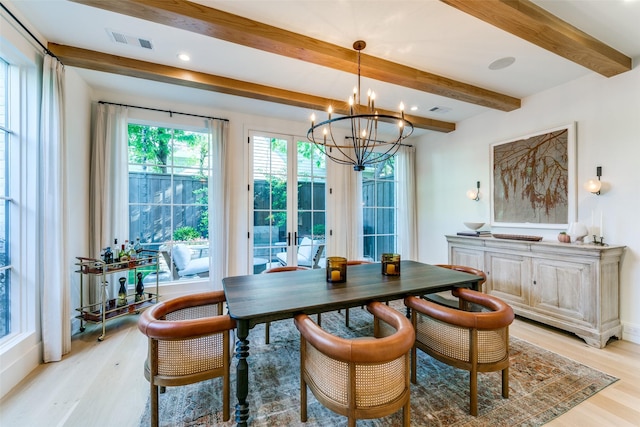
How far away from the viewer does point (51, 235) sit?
238cm

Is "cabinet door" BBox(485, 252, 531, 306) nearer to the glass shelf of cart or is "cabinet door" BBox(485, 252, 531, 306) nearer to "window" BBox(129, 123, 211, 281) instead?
"window" BBox(129, 123, 211, 281)

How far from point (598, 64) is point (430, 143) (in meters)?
2.64

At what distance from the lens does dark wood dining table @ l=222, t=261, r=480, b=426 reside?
5.45ft

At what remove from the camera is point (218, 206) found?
3.92 meters

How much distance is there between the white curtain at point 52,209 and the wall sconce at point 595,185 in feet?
17.0

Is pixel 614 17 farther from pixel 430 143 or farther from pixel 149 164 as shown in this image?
pixel 149 164

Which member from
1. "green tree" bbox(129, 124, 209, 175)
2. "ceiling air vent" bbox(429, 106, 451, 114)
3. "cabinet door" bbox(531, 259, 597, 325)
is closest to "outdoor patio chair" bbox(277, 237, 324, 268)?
"green tree" bbox(129, 124, 209, 175)

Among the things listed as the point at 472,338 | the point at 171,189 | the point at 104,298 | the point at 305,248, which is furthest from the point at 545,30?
the point at 104,298

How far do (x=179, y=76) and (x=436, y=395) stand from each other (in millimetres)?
3666

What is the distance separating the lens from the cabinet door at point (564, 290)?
276cm

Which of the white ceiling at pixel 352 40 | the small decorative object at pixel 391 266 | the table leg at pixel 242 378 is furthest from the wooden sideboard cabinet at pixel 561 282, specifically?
the table leg at pixel 242 378

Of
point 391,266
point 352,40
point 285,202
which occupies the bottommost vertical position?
point 391,266

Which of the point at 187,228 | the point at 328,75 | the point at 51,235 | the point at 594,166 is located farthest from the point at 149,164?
the point at 594,166

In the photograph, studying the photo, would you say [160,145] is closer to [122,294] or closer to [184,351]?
[122,294]
